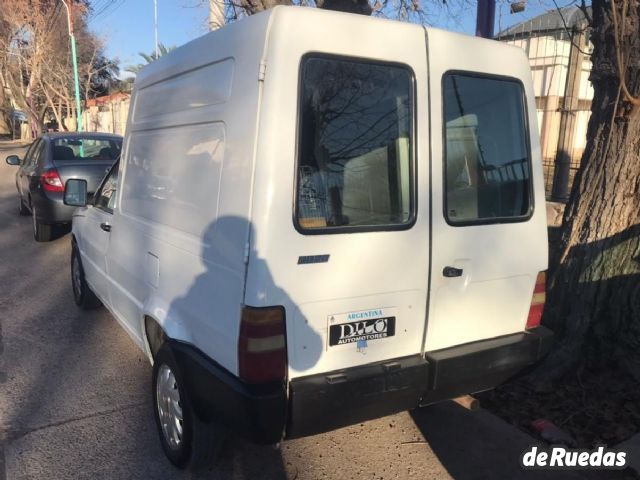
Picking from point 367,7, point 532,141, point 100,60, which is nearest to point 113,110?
point 100,60

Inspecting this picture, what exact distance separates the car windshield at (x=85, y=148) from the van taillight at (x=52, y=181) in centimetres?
31

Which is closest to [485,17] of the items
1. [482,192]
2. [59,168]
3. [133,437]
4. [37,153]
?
[482,192]

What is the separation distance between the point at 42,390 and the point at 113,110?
31915 millimetres

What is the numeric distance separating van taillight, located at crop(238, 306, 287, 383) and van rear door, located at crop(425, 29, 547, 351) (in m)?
0.82

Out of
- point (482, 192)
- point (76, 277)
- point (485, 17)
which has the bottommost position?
point (76, 277)

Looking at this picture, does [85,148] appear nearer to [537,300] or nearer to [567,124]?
[567,124]

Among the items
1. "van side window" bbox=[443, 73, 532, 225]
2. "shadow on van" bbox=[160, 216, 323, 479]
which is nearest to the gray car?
"shadow on van" bbox=[160, 216, 323, 479]

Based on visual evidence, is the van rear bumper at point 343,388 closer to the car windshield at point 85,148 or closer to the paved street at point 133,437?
the paved street at point 133,437

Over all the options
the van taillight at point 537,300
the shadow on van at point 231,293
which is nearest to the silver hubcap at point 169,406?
the shadow on van at point 231,293

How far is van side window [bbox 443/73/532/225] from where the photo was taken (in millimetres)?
2707

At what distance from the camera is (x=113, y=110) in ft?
107

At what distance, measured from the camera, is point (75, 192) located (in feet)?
14.8

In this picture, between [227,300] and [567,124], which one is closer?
[227,300]

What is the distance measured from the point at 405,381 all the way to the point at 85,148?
24.0ft
